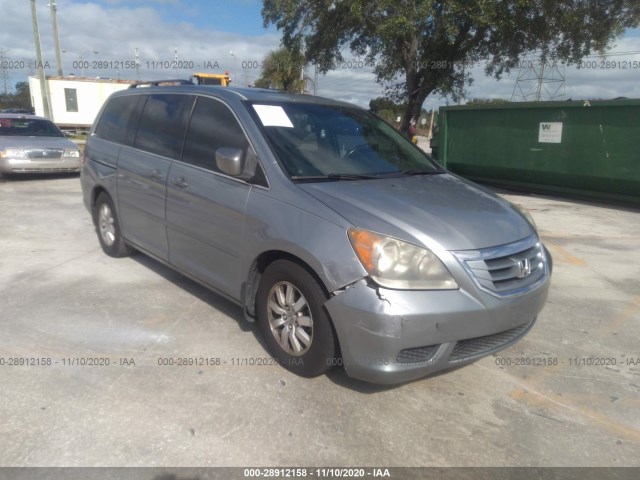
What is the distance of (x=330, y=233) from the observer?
289 centimetres

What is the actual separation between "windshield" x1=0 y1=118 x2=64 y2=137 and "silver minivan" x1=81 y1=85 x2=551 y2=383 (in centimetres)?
866

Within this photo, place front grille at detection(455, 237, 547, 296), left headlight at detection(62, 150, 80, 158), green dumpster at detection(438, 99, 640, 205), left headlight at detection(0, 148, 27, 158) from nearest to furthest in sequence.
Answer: front grille at detection(455, 237, 547, 296)
green dumpster at detection(438, 99, 640, 205)
left headlight at detection(0, 148, 27, 158)
left headlight at detection(62, 150, 80, 158)

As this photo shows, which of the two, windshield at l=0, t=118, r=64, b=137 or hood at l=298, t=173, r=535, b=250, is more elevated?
windshield at l=0, t=118, r=64, b=137

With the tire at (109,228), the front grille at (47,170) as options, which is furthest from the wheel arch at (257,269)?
the front grille at (47,170)

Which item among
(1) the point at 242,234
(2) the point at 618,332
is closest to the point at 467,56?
(2) the point at 618,332

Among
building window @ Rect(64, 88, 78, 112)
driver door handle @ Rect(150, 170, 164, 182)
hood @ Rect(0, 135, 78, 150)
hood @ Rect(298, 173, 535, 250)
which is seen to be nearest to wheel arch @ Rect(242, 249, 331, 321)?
hood @ Rect(298, 173, 535, 250)

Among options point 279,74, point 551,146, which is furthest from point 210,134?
point 279,74

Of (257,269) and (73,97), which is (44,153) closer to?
(257,269)

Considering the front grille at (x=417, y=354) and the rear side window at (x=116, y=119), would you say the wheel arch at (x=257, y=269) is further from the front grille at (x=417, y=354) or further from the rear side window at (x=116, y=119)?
the rear side window at (x=116, y=119)

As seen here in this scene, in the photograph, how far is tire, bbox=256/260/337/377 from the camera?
293 centimetres

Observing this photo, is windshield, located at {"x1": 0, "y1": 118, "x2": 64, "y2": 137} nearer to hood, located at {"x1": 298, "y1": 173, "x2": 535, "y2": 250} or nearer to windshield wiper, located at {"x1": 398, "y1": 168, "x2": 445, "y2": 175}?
windshield wiper, located at {"x1": 398, "y1": 168, "x2": 445, "y2": 175}

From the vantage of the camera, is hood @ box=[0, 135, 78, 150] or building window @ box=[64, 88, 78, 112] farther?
building window @ box=[64, 88, 78, 112]

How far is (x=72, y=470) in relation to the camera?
243cm

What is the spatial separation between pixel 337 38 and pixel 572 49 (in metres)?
7.13
